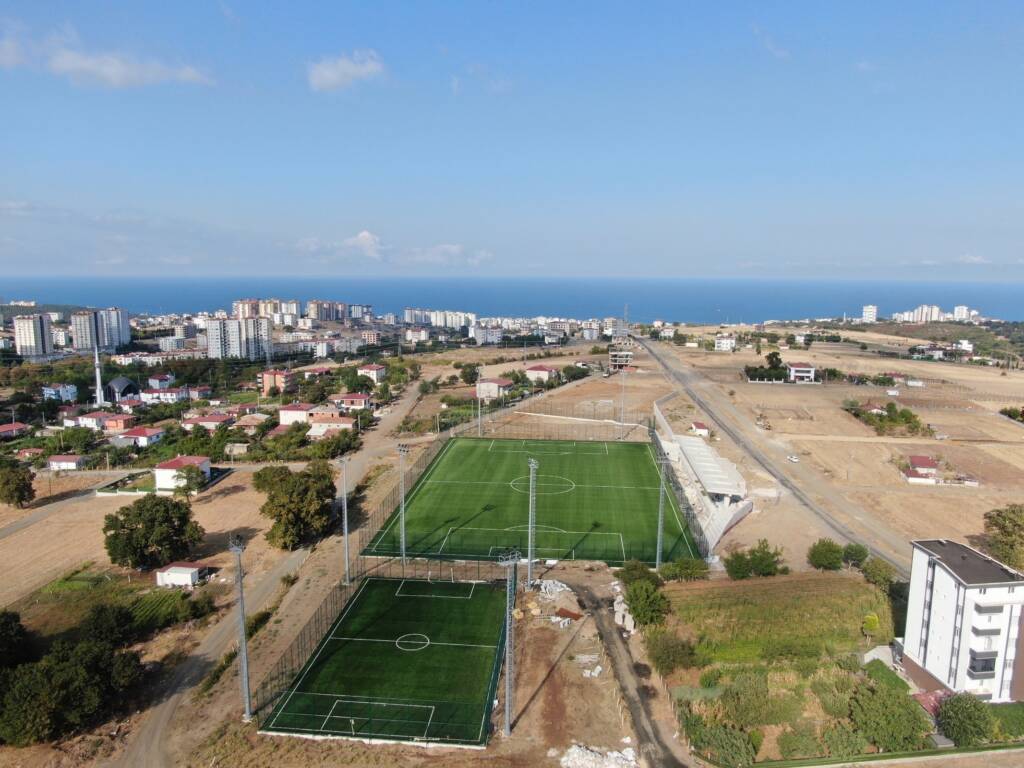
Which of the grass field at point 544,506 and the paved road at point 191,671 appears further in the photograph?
the grass field at point 544,506

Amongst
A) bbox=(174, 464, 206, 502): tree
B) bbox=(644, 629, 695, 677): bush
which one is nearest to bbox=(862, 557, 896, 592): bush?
bbox=(644, 629, 695, 677): bush

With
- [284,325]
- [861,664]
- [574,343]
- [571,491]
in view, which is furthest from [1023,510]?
[284,325]

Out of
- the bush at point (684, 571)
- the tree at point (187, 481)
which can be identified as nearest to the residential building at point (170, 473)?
the tree at point (187, 481)

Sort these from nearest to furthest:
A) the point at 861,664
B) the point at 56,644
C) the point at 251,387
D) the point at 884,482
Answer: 1. the point at 56,644
2. the point at 861,664
3. the point at 884,482
4. the point at 251,387

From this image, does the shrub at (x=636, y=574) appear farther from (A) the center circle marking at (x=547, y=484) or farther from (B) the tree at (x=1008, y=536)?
(B) the tree at (x=1008, y=536)

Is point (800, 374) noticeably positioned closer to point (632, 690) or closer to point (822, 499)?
point (822, 499)

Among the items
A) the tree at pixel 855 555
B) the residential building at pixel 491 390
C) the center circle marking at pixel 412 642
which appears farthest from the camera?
the residential building at pixel 491 390

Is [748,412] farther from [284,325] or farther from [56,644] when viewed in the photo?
[284,325]
